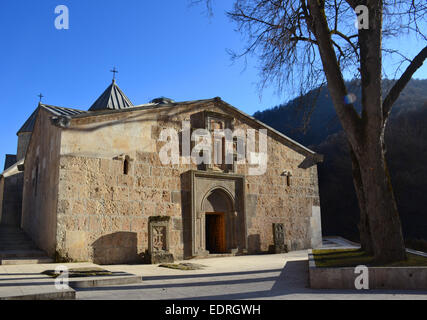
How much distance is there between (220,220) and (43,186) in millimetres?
6474

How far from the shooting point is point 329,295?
16.4ft

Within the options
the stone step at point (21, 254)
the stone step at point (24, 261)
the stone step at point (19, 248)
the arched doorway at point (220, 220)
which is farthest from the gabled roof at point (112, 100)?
the stone step at point (24, 261)

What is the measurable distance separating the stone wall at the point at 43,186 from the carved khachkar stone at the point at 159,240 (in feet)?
8.92

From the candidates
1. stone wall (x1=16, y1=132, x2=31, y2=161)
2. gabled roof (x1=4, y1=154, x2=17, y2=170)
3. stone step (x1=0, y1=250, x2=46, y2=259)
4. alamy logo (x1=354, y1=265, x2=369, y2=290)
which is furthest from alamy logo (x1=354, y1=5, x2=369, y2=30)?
gabled roof (x1=4, y1=154, x2=17, y2=170)

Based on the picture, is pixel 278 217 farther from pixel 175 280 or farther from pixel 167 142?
pixel 175 280

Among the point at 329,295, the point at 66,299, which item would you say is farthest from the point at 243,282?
the point at 66,299

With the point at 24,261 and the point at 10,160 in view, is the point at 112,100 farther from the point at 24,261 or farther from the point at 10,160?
the point at 10,160

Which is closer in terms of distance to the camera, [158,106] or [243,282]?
[243,282]

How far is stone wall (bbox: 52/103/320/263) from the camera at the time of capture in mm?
10023

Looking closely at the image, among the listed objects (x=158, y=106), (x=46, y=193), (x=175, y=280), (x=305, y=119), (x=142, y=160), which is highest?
(x=158, y=106)

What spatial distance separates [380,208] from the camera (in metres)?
6.46

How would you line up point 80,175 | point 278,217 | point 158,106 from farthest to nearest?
point 278,217
point 158,106
point 80,175

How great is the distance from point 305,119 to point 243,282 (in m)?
4.85

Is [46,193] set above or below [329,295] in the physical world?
above
